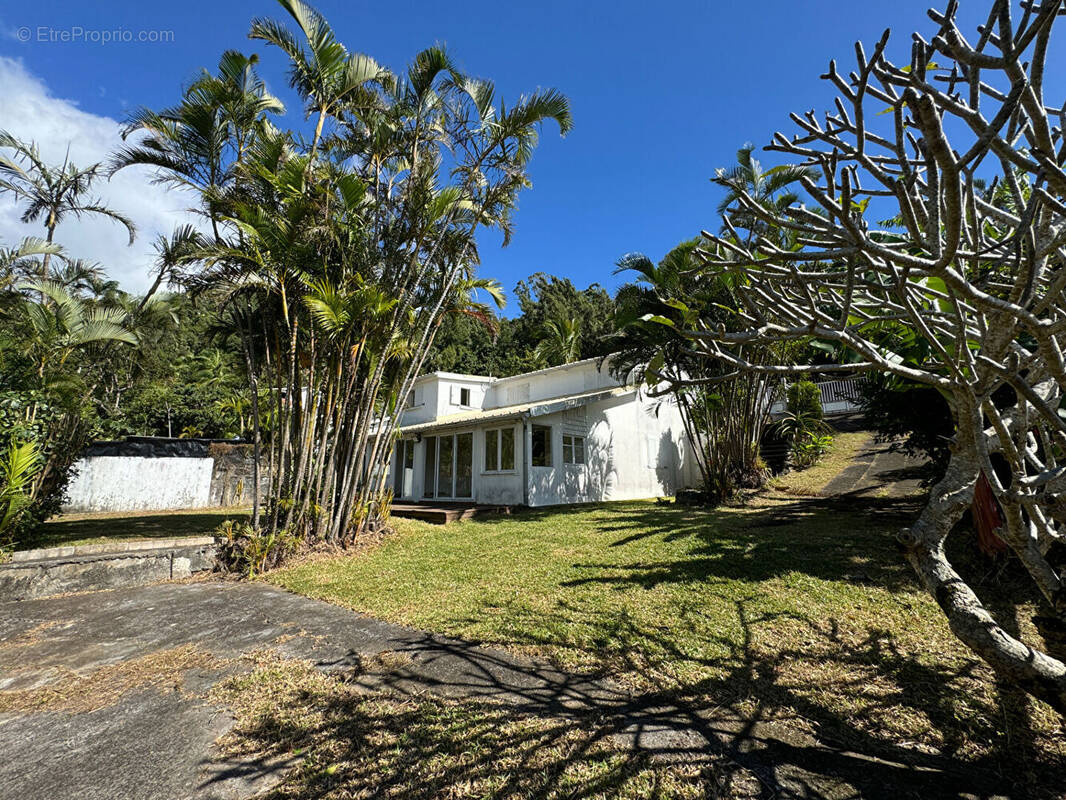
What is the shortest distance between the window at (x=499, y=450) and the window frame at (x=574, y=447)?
5.68ft

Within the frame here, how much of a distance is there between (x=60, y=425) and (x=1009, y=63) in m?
13.0

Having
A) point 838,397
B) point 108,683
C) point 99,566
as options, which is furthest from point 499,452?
point 838,397

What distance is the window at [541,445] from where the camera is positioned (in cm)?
1412

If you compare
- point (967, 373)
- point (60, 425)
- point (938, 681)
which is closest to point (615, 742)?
point (938, 681)

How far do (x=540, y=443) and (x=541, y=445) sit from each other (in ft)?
0.23

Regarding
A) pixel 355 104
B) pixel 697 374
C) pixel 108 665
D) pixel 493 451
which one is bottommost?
pixel 108 665

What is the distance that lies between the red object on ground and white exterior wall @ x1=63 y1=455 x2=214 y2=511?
2102 cm

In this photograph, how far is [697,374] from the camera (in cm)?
1306

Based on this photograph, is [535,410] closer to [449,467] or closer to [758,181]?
[449,467]

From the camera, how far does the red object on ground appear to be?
4970mm

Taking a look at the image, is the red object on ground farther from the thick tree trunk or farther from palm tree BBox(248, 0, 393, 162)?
palm tree BBox(248, 0, 393, 162)

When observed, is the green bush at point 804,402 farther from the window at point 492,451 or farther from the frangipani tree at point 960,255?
the frangipani tree at point 960,255

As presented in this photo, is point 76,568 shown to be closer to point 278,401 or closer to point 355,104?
point 278,401
